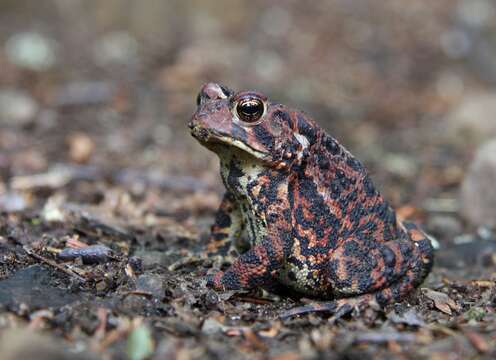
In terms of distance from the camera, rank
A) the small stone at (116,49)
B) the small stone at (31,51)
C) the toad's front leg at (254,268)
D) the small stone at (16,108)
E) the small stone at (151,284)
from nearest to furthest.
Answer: the small stone at (151,284) → the toad's front leg at (254,268) → the small stone at (16,108) → the small stone at (31,51) → the small stone at (116,49)

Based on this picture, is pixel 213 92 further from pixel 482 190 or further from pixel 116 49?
pixel 116 49

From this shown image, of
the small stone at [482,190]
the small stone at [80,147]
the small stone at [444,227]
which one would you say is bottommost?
the small stone at [444,227]

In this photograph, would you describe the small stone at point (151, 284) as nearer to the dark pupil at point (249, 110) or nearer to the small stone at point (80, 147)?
the dark pupil at point (249, 110)

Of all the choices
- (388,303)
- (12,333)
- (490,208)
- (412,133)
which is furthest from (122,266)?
(412,133)

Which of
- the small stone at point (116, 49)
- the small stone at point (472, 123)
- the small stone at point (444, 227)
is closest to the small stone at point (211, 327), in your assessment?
the small stone at point (444, 227)

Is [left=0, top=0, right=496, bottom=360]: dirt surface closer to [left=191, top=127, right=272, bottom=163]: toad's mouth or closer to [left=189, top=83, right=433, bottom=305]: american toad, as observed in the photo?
[left=189, top=83, right=433, bottom=305]: american toad

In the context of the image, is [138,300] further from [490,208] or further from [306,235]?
[490,208]
